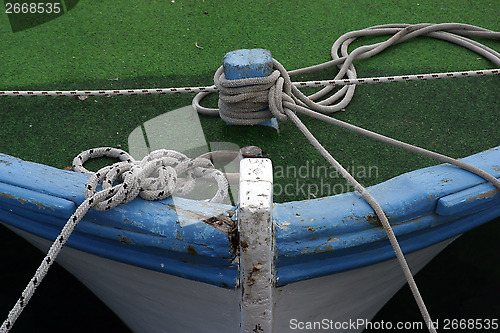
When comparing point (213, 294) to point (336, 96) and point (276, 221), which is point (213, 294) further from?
point (336, 96)

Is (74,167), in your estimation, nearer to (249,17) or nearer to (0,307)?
(0,307)

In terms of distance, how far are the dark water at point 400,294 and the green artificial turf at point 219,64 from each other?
386 mm

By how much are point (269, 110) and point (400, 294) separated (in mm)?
895

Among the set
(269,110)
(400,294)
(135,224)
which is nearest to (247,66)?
(269,110)

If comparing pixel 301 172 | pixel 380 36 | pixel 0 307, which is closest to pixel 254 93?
pixel 301 172

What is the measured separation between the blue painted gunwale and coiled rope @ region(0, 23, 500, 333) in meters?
0.04

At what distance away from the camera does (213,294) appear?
1.45 m

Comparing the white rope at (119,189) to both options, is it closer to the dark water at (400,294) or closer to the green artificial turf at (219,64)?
the green artificial turf at (219,64)

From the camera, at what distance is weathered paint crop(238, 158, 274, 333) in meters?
1.21


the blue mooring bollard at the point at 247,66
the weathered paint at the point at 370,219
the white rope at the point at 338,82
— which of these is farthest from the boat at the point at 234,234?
the blue mooring bollard at the point at 247,66

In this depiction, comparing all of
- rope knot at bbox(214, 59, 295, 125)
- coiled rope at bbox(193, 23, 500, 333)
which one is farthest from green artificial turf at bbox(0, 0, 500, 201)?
rope knot at bbox(214, 59, 295, 125)

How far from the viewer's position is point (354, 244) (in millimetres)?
1343

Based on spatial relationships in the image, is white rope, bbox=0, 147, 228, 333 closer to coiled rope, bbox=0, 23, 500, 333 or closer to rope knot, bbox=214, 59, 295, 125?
coiled rope, bbox=0, 23, 500, 333

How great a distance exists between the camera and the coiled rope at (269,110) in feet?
4.32
